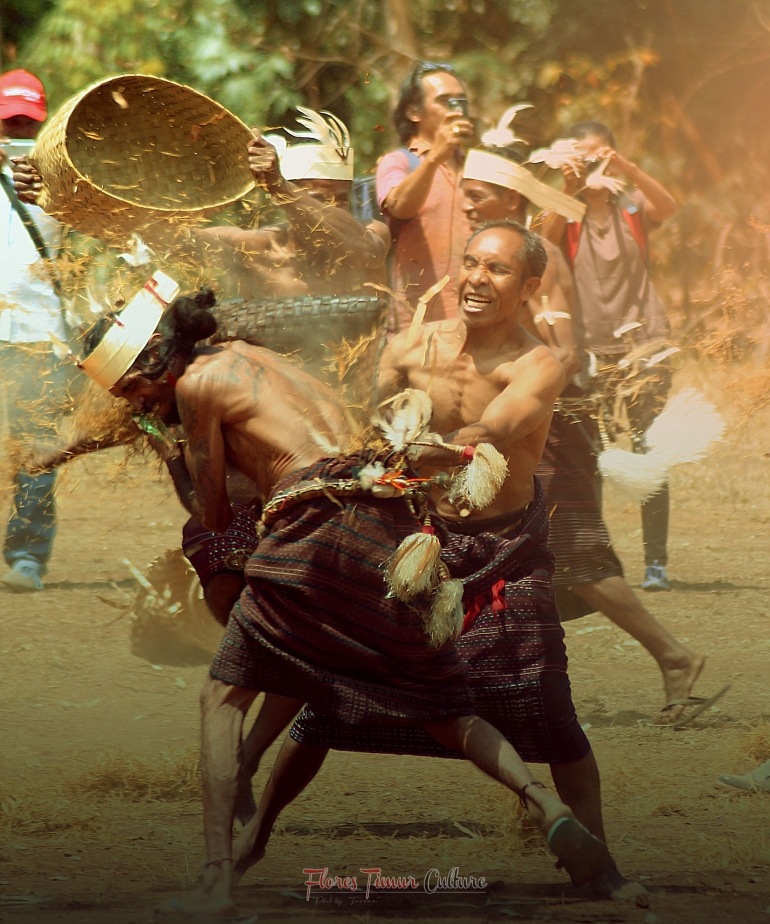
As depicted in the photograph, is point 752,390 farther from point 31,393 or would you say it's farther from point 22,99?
point 22,99

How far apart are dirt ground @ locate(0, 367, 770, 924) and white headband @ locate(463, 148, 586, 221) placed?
1.03 meters

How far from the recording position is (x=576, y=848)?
2574 millimetres

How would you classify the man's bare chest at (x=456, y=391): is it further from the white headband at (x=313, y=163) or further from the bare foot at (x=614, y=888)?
the bare foot at (x=614, y=888)

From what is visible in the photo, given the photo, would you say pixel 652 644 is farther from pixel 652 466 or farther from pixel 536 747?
Result: pixel 536 747

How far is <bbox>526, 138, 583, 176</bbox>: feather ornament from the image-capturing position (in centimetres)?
439

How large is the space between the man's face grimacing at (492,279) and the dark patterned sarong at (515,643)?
21.0 inches

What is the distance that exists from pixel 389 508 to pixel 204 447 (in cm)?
47

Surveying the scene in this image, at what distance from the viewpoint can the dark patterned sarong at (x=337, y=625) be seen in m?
2.73

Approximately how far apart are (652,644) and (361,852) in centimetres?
137

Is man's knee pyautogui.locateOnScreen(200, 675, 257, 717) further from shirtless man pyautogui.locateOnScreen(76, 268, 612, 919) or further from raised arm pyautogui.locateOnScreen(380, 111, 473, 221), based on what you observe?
raised arm pyautogui.locateOnScreen(380, 111, 473, 221)

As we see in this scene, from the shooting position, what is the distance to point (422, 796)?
3557mm

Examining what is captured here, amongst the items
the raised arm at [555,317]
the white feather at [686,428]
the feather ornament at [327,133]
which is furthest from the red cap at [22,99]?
the white feather at [686,428]

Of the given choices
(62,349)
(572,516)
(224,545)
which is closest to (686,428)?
(572,516)

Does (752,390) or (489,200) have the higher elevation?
(489,200)
